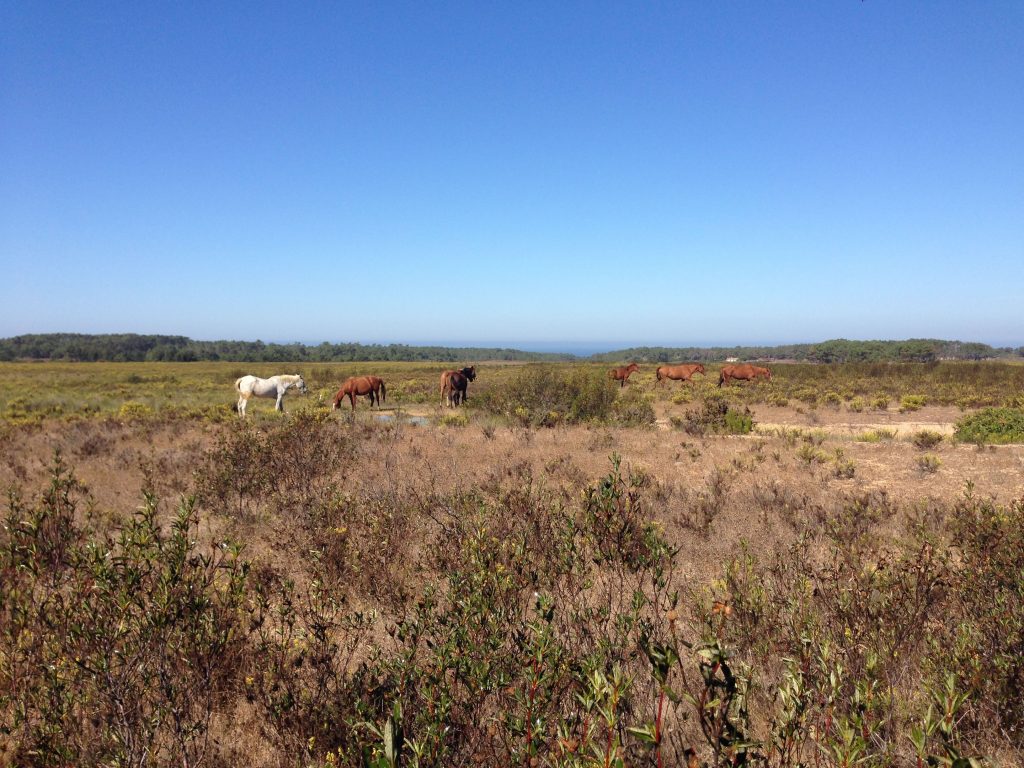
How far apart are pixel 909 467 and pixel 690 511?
6.14 meters

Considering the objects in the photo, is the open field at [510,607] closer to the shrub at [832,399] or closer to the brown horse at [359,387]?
the brown horse at [359,387]

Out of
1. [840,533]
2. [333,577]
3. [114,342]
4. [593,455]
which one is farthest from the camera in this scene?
[114,342]

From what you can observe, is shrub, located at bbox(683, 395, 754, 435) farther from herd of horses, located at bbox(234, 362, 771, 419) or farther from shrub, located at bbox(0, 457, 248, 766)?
shrub, located at bbox(0, 457, 248, 766)

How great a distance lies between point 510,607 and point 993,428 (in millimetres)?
16994

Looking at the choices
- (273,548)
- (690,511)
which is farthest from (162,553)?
(690,511)

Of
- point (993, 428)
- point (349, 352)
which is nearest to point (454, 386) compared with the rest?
point (993, 428)

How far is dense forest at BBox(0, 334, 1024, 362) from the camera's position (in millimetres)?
82062

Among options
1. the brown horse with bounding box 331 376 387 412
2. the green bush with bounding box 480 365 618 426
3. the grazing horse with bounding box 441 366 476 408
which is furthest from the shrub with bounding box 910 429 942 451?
the brown horse with bounding box 331 376 387 412

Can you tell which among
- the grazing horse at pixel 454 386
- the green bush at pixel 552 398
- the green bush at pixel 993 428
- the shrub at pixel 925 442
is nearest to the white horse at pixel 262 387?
the grazing horse at pixel 454 386

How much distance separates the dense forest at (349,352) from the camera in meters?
82.1

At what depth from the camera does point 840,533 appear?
5.92 m

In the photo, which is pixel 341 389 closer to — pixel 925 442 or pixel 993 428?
pixel 925 442

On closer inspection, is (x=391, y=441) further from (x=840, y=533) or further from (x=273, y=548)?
(x=840, y=533)

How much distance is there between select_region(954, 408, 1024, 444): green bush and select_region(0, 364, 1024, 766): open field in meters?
2.64
